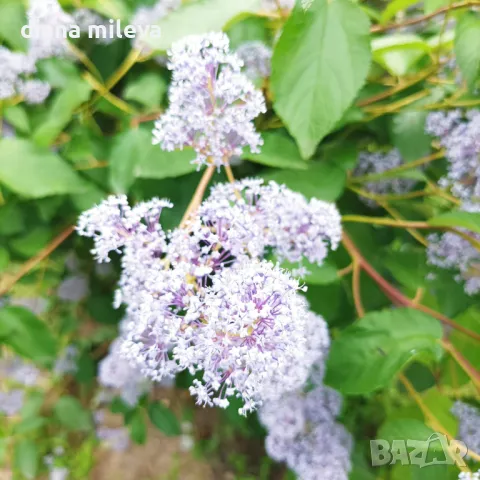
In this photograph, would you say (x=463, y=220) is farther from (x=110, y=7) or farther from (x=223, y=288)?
(x=110, y=7)

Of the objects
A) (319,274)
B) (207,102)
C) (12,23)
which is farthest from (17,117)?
(319,274)

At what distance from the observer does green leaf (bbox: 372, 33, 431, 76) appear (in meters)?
0.72

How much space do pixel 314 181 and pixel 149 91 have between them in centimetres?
32

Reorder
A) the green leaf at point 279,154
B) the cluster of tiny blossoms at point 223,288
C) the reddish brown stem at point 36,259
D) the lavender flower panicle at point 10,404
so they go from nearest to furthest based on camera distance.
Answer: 1. the cluster of tiny blossoms at point 223,288
2. the green leaf at point 279,154
3. the reddish brown stem at point 36,259
4. the lavender flower panicle at point 10,404

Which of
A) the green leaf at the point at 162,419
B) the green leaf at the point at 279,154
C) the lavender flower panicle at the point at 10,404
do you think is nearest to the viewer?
the green leaf at the point at 279,154

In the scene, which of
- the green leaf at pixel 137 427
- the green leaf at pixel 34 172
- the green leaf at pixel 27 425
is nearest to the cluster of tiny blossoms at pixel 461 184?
the green leaf at pixel 34 172

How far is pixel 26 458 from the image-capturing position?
1320 mm

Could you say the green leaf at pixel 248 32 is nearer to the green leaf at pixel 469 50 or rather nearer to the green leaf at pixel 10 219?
the green leaf at pixel 469 50

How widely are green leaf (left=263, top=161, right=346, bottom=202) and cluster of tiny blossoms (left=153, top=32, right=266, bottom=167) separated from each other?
0.13 m

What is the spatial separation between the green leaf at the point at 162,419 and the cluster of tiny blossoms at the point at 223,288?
2.11ft

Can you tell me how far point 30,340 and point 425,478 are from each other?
2.11ft

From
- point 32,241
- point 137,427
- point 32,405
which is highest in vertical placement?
point 32,241

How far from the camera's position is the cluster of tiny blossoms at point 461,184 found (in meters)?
0.66

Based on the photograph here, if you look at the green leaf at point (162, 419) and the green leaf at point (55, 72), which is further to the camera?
the green leaf at point (162, 419)
